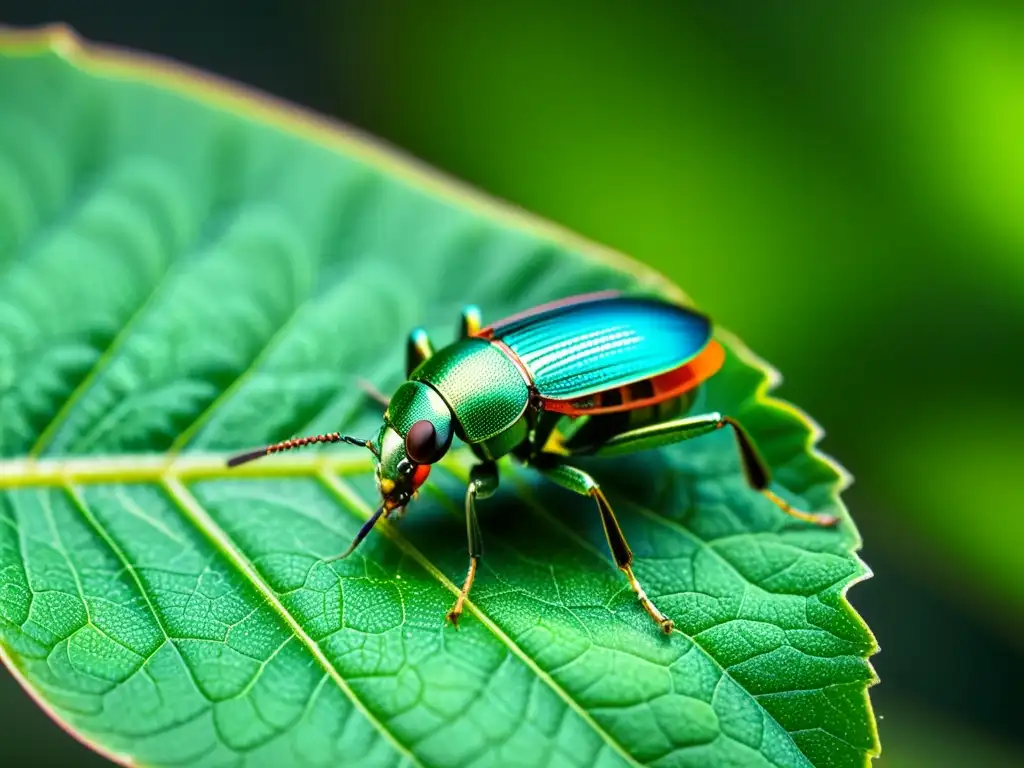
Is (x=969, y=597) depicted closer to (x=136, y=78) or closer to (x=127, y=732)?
(x=127, y=732)

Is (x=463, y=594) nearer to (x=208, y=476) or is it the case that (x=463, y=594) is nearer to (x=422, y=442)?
(x=422, y=442)

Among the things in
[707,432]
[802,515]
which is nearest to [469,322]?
[707,432]

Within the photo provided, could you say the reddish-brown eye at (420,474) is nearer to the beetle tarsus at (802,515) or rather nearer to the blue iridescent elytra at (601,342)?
the blue iridescent elytra at (601,342)

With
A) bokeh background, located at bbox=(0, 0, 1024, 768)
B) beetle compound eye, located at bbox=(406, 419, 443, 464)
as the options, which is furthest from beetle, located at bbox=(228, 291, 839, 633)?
bokeh background, located at bbox=(0, 0, 1024, 768)

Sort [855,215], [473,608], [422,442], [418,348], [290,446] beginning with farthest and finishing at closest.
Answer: [855,215] → [418,348] → [290,446] → [422,442] → [473,608]

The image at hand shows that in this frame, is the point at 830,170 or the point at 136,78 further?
the point at 830,170

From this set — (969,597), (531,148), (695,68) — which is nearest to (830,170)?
(695,68)
